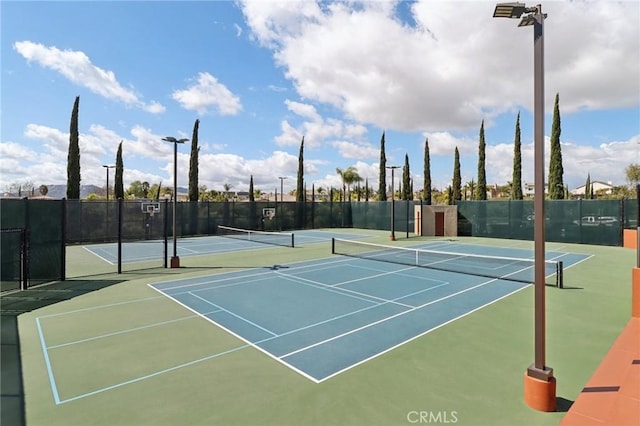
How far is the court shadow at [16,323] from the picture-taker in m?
4.75

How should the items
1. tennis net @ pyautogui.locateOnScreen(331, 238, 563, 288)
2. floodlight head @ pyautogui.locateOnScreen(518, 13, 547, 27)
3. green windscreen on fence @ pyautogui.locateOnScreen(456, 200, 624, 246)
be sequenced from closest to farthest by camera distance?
floodlight head @ pyautogui.locateOnScreen(518, 13, 547, 27) → tennis net @ pyautogui.locateOnScreen(331, 238, 563, 288) → green windscreen on fence @ pyautogui.locateOnScreen(456, 200, 624, 246)

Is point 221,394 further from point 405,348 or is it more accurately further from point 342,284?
point 342,284

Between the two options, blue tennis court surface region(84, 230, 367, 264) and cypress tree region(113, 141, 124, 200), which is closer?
blue tennis court surface region(84, 230, 367, 264)

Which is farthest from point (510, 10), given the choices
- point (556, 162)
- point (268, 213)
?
point (556, 162)

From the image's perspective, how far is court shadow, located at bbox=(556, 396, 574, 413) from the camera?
15.0 feet

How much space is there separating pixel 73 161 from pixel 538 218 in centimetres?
3964

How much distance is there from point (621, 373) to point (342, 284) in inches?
287

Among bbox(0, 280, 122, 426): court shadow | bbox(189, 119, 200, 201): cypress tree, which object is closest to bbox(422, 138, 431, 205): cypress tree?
bbox(189, 119, 200, 201): cypress tree

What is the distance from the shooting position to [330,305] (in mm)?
9266

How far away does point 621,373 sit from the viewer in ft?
17.5

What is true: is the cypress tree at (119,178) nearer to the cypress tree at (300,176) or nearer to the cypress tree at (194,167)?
the cypress tree at (194,167)

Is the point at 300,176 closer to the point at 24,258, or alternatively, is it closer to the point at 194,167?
the point at 194,167

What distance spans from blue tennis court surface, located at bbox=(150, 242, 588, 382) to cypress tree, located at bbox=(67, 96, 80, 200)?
2877 centimetres

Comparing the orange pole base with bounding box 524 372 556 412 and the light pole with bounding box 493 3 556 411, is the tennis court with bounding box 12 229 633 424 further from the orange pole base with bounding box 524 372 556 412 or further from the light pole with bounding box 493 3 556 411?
the light pole with bounding box 493 3 556 411
